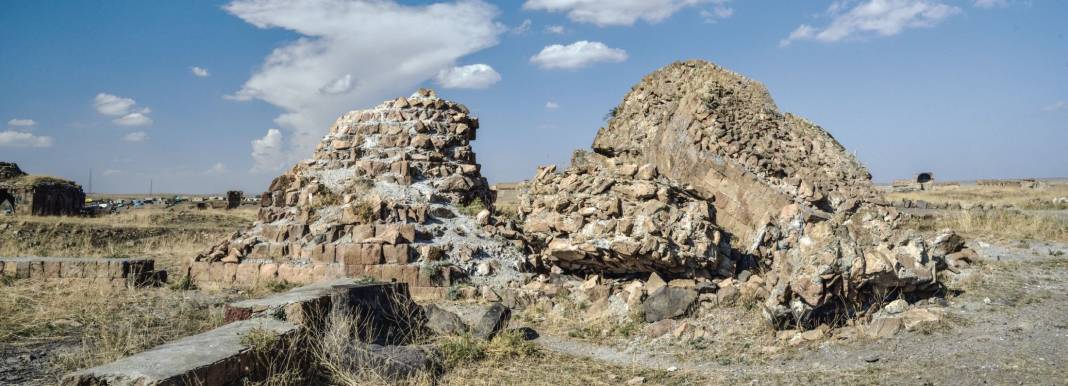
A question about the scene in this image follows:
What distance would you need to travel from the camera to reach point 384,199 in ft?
31.9

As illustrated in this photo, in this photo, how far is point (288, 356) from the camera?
15.6 ft

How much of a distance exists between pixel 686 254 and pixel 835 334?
197 cm

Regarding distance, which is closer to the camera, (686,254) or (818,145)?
(686,254)

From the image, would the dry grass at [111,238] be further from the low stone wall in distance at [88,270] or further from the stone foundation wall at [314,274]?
the stone foundation wall at [314,274]

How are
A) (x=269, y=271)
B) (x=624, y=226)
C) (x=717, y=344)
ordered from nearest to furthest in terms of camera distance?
(x=717, y=344) → (x=624, y=226) → (x=269, y=271)

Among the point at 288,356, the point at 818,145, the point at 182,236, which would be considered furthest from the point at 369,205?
the point at 182,236

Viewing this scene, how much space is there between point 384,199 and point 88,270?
14.5 ft

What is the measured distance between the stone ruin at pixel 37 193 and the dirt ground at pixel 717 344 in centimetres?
2278

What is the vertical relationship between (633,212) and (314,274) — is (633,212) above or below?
above

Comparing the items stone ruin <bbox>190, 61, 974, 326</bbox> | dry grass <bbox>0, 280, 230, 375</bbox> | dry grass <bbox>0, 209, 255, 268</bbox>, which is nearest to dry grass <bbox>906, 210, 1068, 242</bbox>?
stone ruin <bbox>190, 61, 974, 326</bbox>

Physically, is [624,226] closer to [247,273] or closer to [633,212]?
[633,212]

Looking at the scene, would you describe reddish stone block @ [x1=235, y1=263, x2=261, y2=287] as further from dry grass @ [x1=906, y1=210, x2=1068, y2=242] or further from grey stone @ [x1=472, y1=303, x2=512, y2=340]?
dry grass @ [x1=906, y1=210, x2=1068, y2=242]

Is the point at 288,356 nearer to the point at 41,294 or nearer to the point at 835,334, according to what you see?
the point at 835,334

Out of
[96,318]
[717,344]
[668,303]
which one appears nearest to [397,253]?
[96,318]
